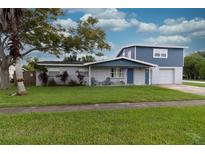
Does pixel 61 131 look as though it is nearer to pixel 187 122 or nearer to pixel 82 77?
pixel 187 122

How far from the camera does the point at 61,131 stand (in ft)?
14.7

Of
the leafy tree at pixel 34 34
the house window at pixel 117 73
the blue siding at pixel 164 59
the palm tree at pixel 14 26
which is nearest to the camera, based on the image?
the palm tree at pixel 14 26

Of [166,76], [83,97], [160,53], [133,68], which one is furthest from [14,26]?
[166,76]

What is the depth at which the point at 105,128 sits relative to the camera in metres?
4.68

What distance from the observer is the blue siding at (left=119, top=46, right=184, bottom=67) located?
2114 cm

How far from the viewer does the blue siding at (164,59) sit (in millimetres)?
21141

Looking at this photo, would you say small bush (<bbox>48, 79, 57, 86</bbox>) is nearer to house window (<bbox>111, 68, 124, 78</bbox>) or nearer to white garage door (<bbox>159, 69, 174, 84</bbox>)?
house window (<bbox>111, 68, 124, 78</bbox>)

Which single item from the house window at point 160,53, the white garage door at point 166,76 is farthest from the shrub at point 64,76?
the white garage door at point 166,76

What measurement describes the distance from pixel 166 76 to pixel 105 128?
1914cm

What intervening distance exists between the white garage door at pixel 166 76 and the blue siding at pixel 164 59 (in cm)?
74

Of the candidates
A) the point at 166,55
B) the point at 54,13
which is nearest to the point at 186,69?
the point at 166,55

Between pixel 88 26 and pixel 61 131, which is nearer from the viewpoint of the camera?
pixel 61 131

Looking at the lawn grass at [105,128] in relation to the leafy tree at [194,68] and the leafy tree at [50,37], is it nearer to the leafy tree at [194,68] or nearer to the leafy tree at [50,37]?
the leafy tree at [50,37]
